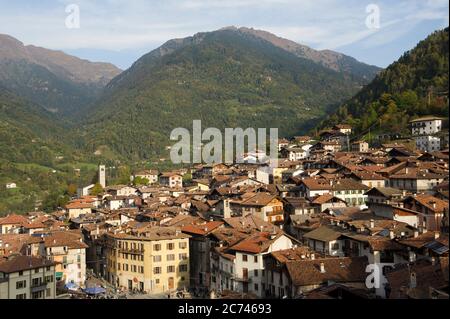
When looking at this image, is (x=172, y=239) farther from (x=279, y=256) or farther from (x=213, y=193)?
(x=213, y=193)

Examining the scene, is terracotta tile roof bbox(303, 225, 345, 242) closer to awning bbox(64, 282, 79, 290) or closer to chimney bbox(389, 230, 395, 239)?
chimney bbox(389, 230, 395, 239)

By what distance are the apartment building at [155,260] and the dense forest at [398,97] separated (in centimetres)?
4136

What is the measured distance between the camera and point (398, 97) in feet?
281

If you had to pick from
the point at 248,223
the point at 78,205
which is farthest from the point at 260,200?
the point at 78,205

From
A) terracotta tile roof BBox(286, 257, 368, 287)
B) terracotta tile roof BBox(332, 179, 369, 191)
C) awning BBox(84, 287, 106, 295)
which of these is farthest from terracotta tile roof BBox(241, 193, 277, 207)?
terracotta tile roof BBox(286, 257, 368, 287)

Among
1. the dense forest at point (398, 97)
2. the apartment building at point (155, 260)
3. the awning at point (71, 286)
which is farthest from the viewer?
the dense forest at point (398, 97)

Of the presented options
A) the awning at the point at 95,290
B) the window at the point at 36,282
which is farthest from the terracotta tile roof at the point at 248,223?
the window at the point at 36,282

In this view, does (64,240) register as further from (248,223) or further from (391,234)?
(391,234)

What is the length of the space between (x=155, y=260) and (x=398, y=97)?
59.4 meters

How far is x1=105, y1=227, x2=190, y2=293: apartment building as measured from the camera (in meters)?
37.3

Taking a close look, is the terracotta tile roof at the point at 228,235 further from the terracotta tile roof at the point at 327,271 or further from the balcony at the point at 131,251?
the terracotta tile roof at the point at 327,271

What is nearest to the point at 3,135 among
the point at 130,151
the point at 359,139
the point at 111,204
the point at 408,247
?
the point at 130,151

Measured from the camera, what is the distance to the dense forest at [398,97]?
76875 mm

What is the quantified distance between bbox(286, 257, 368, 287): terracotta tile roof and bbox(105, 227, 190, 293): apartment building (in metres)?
13.3
